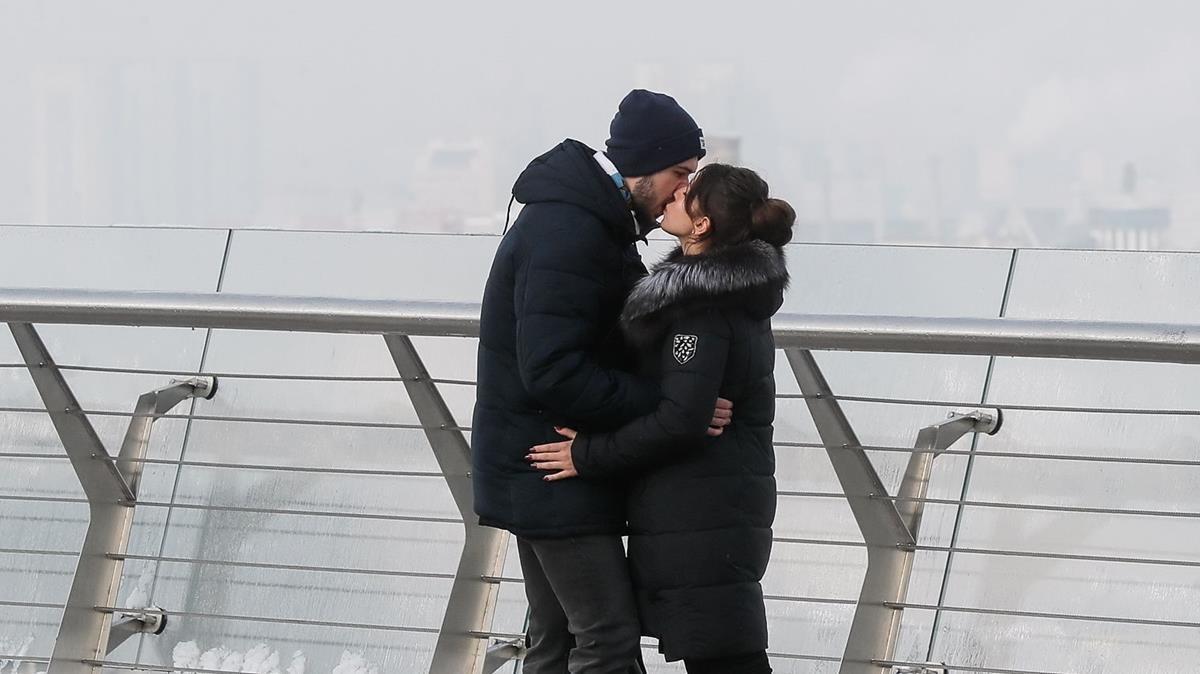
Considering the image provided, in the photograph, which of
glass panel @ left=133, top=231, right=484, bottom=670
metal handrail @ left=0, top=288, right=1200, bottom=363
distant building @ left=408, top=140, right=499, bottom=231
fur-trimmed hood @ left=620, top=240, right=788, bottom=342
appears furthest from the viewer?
distant building @ left=408, top=140, right=499, bottom=231

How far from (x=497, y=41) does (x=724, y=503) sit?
32.5 m

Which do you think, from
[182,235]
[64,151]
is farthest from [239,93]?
[182,235]

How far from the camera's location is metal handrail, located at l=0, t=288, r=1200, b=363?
6.89ft

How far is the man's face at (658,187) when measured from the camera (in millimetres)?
1884

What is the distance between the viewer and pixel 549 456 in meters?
1.88

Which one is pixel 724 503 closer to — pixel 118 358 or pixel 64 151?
pixel 118 358

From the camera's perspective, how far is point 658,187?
189 cm

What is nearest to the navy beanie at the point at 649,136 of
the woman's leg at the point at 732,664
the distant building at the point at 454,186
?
the woman's leg at the point at 732,664

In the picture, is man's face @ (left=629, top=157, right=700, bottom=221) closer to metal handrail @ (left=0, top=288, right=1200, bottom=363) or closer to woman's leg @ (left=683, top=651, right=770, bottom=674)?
metal handrail @ (left=0, top=288, right=1200, bottom=363)

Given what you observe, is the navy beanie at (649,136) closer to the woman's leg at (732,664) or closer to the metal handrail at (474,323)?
the metal handrail at (474,323)

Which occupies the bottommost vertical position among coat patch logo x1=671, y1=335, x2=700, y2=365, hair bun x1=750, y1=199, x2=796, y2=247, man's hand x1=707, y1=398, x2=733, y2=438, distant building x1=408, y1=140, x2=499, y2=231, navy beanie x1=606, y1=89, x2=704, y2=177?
man's hand x1=707, y1=398, x2=733, y2=438

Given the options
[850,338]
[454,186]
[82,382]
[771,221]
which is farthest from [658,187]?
[454,186]

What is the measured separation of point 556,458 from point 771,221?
1.23 feet

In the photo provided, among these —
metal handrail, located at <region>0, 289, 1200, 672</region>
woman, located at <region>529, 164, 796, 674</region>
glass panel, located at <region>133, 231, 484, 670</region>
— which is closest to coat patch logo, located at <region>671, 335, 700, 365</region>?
woman, located at <region>529, 164, 796, 674</region>
